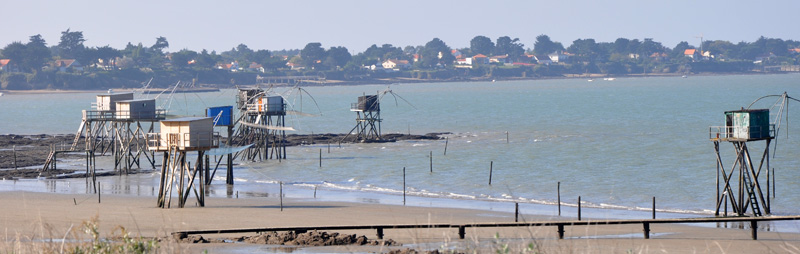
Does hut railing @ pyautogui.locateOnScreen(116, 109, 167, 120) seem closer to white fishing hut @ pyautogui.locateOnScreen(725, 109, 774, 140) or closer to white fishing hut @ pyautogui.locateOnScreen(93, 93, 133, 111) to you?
white fishing hut @ pyautogui.locateOnScreen(93, 93, 133, 111)

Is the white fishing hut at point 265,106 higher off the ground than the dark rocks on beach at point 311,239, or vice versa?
the white fishing hut at point 265,106

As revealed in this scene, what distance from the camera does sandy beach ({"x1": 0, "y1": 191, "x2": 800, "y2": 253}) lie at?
25516 millimetres

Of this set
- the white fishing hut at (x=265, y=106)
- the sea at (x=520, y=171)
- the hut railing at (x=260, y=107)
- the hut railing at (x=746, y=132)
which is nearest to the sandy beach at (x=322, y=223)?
the sea at (x=520, y=171)

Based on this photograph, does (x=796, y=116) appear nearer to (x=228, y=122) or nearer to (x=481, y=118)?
(x=481, y=118)

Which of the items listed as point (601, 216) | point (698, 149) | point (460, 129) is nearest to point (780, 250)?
point (601, 216)

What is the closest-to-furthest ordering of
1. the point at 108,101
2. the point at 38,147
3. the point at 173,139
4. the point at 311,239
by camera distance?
the point at 311,239
the point at 173,139
the point at 108,101
the point at 38,147

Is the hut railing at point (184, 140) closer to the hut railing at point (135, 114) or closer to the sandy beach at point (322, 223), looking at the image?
the sandy beach at point (322, 223)

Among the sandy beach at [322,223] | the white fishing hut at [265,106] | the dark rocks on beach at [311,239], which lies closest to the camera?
the sandy beach at [322,223]

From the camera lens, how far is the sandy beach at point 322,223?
25.5 metres

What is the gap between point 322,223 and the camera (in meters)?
33.2

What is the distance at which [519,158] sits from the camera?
215ft

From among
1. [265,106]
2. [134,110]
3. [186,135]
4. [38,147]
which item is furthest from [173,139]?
[38,147]

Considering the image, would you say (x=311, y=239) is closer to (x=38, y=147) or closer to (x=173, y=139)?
(x=173, y=139)

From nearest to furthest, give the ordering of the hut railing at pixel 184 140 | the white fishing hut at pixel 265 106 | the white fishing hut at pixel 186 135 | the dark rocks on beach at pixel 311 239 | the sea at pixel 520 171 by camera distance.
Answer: the dark rocks on beach at pixel 311 239
the white fishing hut at pixel 186 135
the hut railing at pixel 184 140
the sea at pixel 520 171
the white fishing hut at pixel 265 106
